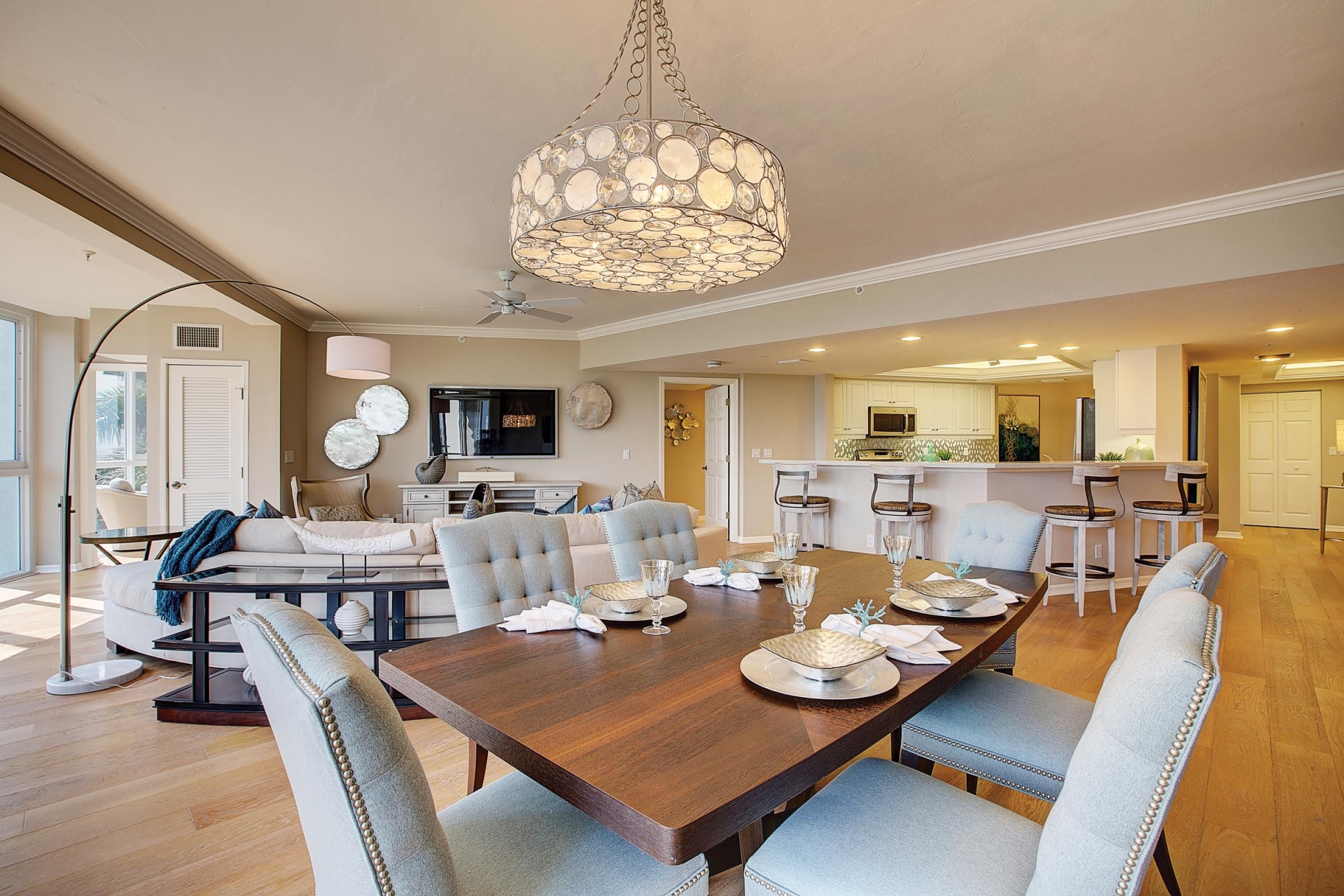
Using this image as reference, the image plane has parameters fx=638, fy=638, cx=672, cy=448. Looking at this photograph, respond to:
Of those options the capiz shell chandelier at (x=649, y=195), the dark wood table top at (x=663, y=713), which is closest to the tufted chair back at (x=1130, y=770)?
the dark wood table top at (x=663, y=713)

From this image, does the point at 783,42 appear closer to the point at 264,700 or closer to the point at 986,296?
the point at 264,700

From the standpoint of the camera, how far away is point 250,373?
19.0 ft

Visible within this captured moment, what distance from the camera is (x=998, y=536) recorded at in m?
2.56

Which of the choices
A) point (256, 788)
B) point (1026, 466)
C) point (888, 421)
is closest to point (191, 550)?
point (256, 788)

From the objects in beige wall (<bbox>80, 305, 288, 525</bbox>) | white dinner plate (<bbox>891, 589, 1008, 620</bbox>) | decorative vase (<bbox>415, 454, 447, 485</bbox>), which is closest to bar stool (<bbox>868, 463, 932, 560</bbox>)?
white dinner plate (<bbox>891, 589, 1008, 620</bbox>)

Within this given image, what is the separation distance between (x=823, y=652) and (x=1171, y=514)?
15.4 feet

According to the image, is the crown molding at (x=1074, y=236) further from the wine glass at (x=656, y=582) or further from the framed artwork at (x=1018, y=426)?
the framed artwork at (x=1018, y=426)

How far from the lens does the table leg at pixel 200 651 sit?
2.73 meters

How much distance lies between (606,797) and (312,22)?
2.29m

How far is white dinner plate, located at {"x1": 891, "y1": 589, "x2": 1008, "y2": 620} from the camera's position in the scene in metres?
1.76

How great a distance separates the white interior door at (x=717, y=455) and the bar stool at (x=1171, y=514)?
3961 mm

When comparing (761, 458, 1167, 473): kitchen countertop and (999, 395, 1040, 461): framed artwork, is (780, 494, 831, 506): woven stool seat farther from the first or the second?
(999, 395, 1040, 461): framed artwork

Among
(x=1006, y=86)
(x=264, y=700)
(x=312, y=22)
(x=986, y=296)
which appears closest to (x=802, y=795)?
(x=264, y=700)

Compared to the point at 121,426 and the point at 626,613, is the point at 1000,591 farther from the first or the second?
the point at 121,426
